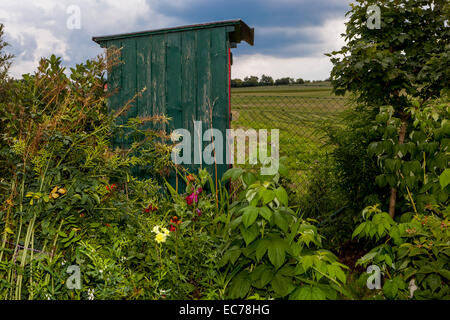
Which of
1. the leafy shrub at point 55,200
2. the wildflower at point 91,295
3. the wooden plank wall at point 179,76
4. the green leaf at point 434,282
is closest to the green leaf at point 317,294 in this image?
the green leaf at point 434,282

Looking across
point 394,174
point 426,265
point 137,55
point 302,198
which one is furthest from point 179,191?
point 426,265

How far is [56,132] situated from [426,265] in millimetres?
2321

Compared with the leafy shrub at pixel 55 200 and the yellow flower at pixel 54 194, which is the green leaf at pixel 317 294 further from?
the yellow flower at pixel 54 194

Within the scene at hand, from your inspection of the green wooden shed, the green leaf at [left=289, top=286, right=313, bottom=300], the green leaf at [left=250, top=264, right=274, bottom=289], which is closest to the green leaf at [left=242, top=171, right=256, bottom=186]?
the green leaf at [left=250, top=264, right=274, bottom=289]

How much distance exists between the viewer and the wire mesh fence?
3.88 m

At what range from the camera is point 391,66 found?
277 cm

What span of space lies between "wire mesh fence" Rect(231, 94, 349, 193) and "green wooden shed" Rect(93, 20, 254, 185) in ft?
1.14

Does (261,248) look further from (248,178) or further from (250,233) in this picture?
(248,178)

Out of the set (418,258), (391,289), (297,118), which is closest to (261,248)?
(391,289)

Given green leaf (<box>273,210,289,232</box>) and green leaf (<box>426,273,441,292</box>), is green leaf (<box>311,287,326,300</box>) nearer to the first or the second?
green leaf (<box>273,210,289,232</box>)

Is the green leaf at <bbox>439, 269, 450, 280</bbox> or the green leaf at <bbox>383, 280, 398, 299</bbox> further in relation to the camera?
the green leaf at <bbox>383, 280, 398, 299</bbox>

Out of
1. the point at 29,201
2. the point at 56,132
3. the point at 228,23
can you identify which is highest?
the point at 228,23

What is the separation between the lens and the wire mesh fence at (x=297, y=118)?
388cm

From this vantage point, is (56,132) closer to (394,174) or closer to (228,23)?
(228,23)
